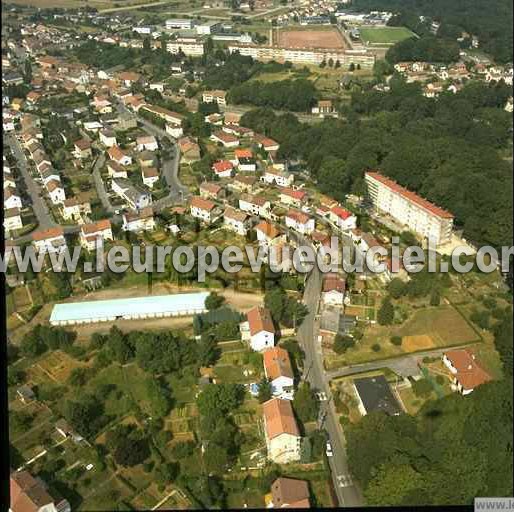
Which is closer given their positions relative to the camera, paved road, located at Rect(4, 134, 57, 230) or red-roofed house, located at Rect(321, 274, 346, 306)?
red-roofed house, located at Rect(321, 274, 346, 306)

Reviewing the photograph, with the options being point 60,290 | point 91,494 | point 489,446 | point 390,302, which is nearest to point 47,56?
point 60,290

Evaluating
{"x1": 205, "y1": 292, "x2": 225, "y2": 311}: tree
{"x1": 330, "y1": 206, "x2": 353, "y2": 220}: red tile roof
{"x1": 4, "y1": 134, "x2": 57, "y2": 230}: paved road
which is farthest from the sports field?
{"x1": 205, "y1": 292, "x2": 225, "y2": 311}: tree

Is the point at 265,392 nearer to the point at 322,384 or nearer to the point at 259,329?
the point at 322,384

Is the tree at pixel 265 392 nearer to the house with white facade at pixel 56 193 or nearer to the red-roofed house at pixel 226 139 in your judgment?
the house with white facade at pixel 56 193

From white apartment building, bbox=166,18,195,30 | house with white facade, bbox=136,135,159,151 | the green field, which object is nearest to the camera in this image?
house with white facade, bbox=136,135,159,151

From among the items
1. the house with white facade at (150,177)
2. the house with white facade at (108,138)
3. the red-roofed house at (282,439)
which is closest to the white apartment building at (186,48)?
the house with white facade at (108,138)

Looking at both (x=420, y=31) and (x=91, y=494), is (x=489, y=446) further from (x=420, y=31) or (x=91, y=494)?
(x=420, y=31)

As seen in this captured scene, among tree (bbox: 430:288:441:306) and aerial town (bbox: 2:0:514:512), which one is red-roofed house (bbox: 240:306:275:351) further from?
tree (bbox: 430:288:441:306)
